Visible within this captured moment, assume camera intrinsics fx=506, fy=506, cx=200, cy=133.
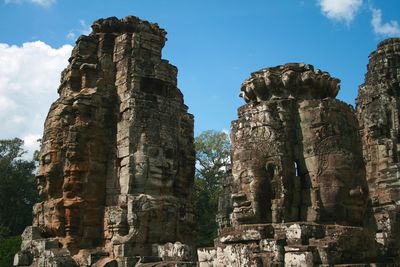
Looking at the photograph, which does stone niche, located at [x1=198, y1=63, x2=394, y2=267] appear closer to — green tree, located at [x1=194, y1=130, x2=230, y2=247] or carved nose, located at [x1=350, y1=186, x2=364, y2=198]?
carved nose, located at [x1=350, y1=186, x2=364, y2=198]

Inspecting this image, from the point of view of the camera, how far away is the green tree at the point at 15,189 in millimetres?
32688

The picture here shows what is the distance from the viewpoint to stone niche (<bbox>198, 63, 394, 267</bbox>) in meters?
6.64

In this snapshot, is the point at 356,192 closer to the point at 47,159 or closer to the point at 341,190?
the point at 341,190

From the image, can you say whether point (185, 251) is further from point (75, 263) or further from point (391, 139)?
Answer: point (391, 139)

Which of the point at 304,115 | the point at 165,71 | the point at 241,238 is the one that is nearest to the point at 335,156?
the point at 304,115

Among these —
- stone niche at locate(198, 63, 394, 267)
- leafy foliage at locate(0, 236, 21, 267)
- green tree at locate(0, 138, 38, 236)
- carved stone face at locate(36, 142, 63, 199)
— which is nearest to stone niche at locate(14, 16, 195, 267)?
carved stone face at locate(36, 142, 63, 199)

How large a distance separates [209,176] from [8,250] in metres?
14.2

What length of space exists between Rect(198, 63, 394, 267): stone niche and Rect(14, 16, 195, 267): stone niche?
339 cm

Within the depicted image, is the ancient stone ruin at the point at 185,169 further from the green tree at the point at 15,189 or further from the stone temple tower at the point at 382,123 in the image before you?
the green tree at the point at 15,189

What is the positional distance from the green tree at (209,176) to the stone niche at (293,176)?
21263mm

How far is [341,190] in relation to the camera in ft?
23.3

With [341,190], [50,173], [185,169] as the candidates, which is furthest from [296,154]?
[50,173]

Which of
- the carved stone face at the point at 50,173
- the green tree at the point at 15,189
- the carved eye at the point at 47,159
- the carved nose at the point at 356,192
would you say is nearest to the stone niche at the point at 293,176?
the carved nose at the point at 356,192

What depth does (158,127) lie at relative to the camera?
11383mm
